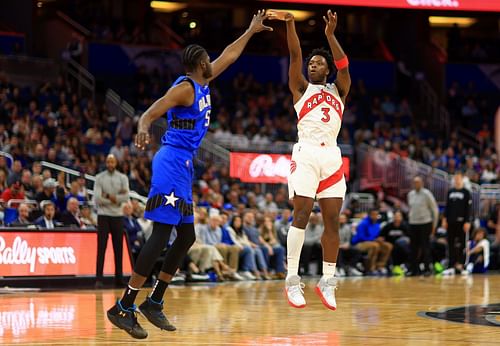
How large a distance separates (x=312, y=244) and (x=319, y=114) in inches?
411

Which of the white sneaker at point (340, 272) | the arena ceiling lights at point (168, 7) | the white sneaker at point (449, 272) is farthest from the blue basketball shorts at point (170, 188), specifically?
the arena ceiling lights at point (168, 7)

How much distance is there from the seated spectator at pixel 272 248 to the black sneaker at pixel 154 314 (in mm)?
10729

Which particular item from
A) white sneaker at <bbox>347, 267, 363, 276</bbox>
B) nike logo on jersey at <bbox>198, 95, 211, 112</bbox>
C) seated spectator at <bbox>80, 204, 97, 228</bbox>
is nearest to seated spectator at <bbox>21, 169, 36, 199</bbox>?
seated spectator at <bbox>80, 204, 97, 228</bbox>

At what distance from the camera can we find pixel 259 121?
1113 inches

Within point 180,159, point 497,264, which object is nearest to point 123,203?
point 180,159

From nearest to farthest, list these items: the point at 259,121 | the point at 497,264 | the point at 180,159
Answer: the point at 180,159 → the point at 497,264 → the point at 259,121

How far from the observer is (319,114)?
8406 mm

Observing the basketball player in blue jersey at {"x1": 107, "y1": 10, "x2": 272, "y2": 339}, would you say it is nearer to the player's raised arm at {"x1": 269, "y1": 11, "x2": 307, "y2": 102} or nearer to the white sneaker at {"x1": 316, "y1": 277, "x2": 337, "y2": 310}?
the player's raised arm at {"x1": 269, "y1": 11, "x2": 307, "y2": 102}

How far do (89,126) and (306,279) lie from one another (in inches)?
352

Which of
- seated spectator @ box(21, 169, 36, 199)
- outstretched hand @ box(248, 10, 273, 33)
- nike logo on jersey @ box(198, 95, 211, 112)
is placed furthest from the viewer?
seated spectator @ box(21, 169, 36, 199)

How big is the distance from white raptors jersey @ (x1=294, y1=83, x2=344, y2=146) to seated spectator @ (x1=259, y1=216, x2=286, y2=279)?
9813mm

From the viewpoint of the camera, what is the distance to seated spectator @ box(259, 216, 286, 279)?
18.1 meters

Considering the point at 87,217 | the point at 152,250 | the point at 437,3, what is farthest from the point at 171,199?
the point at 437,3

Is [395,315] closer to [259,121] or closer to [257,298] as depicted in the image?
[257,298]
